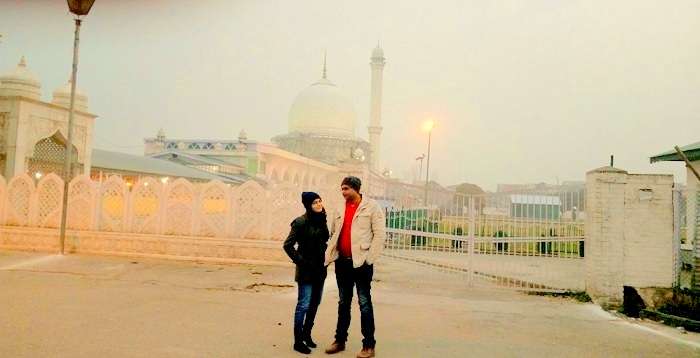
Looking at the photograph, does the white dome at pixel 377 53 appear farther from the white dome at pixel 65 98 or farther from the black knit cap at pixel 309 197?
the black knit cap at pixel 309 197

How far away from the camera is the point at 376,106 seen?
55281 mm

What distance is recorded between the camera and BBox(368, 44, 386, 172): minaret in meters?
55.3

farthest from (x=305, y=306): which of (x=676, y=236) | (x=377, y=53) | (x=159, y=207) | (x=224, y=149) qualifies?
(x=377, y=53)

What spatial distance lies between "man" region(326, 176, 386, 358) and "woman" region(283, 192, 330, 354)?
0.37 feet

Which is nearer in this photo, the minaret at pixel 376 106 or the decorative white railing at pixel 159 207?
the decorative white railing at pixel 159 207

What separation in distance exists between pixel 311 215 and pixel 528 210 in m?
5.08

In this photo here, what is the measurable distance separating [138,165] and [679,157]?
2333 cm

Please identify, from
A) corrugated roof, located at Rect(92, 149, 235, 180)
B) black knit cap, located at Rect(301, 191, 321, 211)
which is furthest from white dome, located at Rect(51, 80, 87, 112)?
black knit cap, located at Rect(301, 191, 321, 211)

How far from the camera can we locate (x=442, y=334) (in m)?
5.02

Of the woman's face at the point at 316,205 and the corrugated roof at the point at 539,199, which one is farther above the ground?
the corrugated roof at the point at 539,199

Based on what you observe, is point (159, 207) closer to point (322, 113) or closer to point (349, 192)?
point (349, 192)

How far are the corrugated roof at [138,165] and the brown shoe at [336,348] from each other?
20706mm

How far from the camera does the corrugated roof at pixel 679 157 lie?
41.5ft

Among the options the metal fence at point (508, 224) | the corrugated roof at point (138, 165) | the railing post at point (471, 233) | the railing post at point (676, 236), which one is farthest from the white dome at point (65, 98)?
the railing post at point (676, 236)
